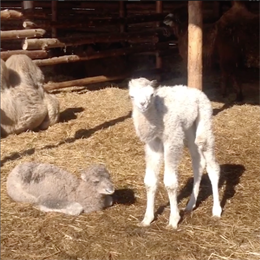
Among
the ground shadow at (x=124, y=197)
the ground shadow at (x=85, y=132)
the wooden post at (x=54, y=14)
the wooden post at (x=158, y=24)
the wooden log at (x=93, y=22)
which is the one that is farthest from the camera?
the wooden post at (x=158, y=24)

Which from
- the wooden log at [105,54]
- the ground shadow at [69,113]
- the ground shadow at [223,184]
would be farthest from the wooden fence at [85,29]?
the ground shadow at [223,184]

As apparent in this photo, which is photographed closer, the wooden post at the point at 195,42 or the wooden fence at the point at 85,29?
the wooden post at the point at 195,42

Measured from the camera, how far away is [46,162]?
14.3 ft

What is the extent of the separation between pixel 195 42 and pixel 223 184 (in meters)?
2.26

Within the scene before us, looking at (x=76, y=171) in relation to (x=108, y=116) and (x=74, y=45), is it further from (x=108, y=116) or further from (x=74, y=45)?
(x=74, y=45)

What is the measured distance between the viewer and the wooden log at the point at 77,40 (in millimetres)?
7371

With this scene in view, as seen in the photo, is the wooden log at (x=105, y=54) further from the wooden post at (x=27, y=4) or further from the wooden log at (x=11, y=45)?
the wooden log at (x=11, y=45)

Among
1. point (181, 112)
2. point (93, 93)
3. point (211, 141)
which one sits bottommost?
point (93, 93)

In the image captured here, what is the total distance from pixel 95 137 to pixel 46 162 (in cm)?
169

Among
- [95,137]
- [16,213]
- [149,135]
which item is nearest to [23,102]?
[95,137]

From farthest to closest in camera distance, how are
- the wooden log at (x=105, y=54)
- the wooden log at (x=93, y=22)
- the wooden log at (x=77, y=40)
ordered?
the wooden log at (x=93, y=22) → the wooden log at (x=105, y=54) → the wooden log at (x=77, y=40)

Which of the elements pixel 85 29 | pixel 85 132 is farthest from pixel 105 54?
pixel 85 132

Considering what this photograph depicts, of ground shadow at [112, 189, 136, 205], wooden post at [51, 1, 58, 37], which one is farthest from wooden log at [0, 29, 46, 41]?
ground shadow at [112, 189, 136, 205]

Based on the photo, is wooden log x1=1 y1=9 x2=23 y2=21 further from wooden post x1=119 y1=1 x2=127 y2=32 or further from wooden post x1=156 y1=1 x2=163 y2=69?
wooden post x1=156 y1=1 x2=163 y2=69
